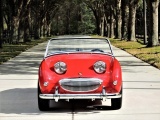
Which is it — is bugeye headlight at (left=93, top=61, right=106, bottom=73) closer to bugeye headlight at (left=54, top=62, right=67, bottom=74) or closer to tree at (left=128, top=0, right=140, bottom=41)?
bugeye headlight at (left=54, top=62, right=67, bottom=74)

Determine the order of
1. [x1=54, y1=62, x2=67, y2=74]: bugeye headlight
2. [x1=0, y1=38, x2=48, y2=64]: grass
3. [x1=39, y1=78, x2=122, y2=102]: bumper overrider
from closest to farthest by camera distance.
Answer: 1. [x1=39, y1=78, x2=122, y2=102]: bumper overrider
2. [x1=54, y1=62, x2=67, y2=74]: bugeye headlight
3. [x1=0, y1=38, x2=48, y2=64]: grass

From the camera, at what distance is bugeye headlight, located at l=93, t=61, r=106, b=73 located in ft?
23.7

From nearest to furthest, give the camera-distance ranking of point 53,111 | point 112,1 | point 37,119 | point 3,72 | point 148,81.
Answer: point 37,119 < point 53,111 < point 148,81 < point 3,72 < point 112,1

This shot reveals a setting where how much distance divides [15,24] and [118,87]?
27896mm

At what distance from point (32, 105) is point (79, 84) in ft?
4.53

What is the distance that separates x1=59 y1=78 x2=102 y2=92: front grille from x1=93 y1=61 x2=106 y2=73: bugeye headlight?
0.77ft

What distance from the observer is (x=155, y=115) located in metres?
7.05

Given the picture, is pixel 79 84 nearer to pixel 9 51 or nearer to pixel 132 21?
pixel 9 51

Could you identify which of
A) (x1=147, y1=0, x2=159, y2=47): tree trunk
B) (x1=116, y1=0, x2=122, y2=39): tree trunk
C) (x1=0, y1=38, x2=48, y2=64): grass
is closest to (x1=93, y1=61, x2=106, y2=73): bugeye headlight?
(x1=0, y1=38, x2=48, y2=64): grass

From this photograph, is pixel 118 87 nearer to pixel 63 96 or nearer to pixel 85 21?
pixel 63 96

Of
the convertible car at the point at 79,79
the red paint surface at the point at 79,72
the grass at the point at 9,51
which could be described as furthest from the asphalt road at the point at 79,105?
the grass at the point at 9,51

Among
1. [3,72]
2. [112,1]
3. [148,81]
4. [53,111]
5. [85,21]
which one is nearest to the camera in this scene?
[53,111]

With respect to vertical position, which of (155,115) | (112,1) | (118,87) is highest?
(112,1)

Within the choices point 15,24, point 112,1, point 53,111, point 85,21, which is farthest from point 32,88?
point 85,21
